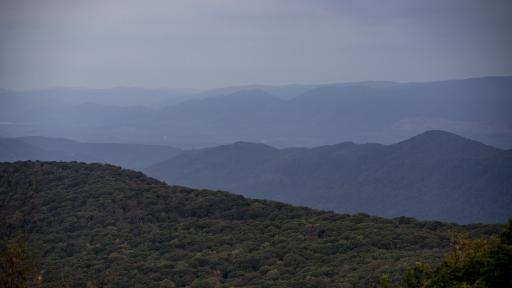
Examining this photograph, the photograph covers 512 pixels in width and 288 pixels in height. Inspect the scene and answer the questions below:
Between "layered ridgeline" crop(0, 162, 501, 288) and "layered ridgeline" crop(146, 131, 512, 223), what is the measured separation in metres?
82.0

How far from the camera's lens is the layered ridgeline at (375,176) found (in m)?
123

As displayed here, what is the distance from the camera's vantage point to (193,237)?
91.5 ft

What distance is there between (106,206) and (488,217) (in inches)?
3541

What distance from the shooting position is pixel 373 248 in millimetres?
24672

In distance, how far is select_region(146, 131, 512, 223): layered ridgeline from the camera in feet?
404

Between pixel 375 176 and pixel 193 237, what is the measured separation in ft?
397

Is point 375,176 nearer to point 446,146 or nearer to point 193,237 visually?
point 446,146

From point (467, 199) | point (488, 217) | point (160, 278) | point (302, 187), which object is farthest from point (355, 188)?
point (160, 278)

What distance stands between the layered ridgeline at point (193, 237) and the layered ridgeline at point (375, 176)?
82.0m

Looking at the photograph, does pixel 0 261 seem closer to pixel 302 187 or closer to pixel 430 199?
pixel 430 199

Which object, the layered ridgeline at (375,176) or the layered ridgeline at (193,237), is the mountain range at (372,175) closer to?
the layered ridgeline at (375,176)

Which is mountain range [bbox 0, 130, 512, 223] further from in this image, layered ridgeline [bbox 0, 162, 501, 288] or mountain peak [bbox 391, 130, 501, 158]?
layered ridgeline [bbox 0, 162, 501, 288]

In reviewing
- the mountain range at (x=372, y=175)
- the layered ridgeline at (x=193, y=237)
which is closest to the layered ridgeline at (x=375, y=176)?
the mountain range at (x=372, y=175)

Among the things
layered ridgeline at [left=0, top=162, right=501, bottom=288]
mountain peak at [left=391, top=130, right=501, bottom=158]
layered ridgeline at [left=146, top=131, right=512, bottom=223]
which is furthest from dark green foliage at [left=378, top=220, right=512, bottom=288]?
mountain peak at [left=391, top=130, right=501, bottom=158]
